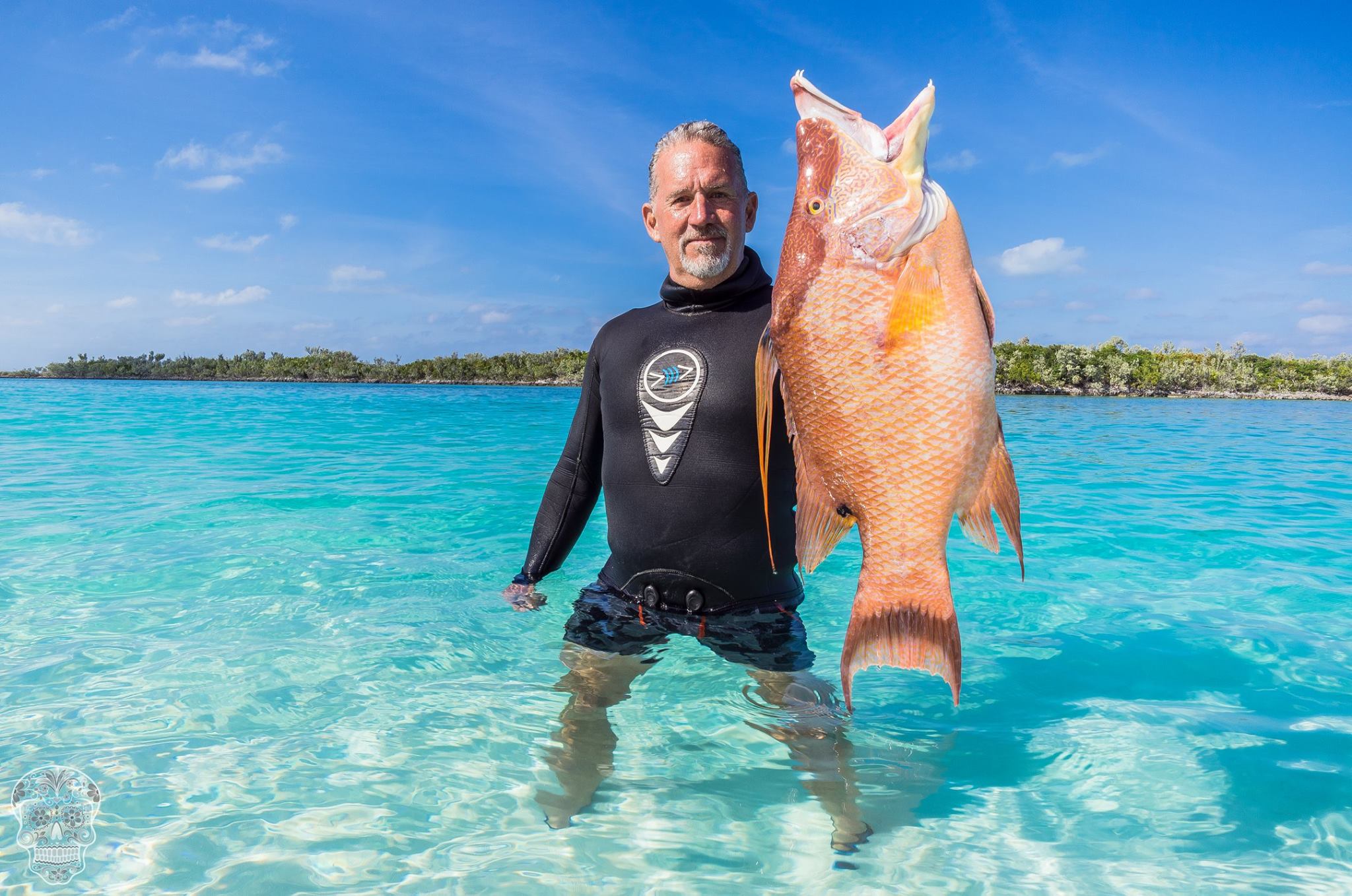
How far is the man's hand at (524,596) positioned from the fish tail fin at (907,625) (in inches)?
70.5

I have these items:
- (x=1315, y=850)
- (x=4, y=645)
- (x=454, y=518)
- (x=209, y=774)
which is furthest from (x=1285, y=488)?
(x=4, y=645)

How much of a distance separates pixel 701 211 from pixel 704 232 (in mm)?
81

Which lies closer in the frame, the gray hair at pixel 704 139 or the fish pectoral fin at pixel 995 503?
the fish pectoral fin at pixel 995 503

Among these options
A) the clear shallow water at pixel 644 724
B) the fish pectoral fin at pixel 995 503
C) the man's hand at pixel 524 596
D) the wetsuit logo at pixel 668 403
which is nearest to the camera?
the fish pectoral fin at pixel 995 503

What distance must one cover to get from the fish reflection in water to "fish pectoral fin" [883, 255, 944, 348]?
166 centimetres

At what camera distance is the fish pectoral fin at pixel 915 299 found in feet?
5.49

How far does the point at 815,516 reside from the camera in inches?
78.5

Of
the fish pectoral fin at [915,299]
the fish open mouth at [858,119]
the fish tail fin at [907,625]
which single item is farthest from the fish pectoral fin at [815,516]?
the fish open mouth at [858,119]

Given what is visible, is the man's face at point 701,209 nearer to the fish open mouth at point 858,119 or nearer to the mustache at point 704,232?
the mustache at point 704,232

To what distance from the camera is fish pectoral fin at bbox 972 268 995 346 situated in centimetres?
172

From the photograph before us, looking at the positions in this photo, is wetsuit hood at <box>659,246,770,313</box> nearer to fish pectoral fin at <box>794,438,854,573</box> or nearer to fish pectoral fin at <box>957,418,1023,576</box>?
fish pectoral fin at <box>794,438,854,573</box>

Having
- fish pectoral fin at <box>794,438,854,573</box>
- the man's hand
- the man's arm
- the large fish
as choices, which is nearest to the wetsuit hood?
the man's arm

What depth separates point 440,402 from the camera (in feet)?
152

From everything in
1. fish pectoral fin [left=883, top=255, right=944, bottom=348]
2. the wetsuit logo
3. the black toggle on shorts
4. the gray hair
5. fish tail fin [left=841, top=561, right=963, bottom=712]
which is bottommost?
the black toggle on shorts
